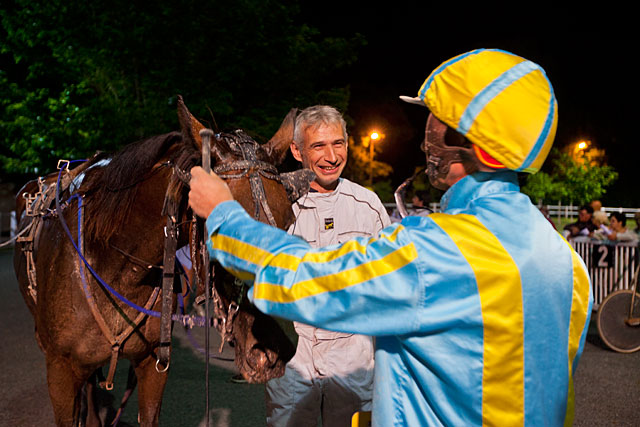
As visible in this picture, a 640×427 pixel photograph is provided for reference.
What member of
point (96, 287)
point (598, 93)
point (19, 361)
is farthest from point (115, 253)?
point (598, 93)

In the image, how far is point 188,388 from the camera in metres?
5.41

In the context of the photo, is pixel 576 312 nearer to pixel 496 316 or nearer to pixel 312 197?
pixel 496 316

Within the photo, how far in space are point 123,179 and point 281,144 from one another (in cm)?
87

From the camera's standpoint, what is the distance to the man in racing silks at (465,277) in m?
1.22

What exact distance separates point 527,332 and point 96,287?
2333 millimetres

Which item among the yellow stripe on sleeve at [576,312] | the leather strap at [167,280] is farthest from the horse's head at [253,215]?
the yellow stripe on sleeve at [576,312]

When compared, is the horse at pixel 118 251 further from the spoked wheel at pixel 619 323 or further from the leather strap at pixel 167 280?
the spoked wheel at pixel 619 323

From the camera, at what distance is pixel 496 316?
123cm

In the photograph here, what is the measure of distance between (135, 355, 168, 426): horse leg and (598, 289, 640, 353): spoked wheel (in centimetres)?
622

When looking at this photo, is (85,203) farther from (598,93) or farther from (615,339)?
(598,93)

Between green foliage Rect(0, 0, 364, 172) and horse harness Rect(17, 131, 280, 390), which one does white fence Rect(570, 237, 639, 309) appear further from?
green foliage Rect(0, 0, 364, 172)

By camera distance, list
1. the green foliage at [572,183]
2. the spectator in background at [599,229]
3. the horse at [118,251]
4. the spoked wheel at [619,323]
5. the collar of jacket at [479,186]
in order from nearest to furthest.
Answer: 1. the collar of jacket at [479,186]
2. the horse at [118,251]
3. the spoked wheel at [619,323]
4. the spectator in background at [599,229]
5. the green foliage at [572,183]

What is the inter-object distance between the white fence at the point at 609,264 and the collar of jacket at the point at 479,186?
7.84 metres

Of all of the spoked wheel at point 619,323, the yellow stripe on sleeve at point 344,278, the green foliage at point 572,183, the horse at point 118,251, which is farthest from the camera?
the green foliage at point 572,183
